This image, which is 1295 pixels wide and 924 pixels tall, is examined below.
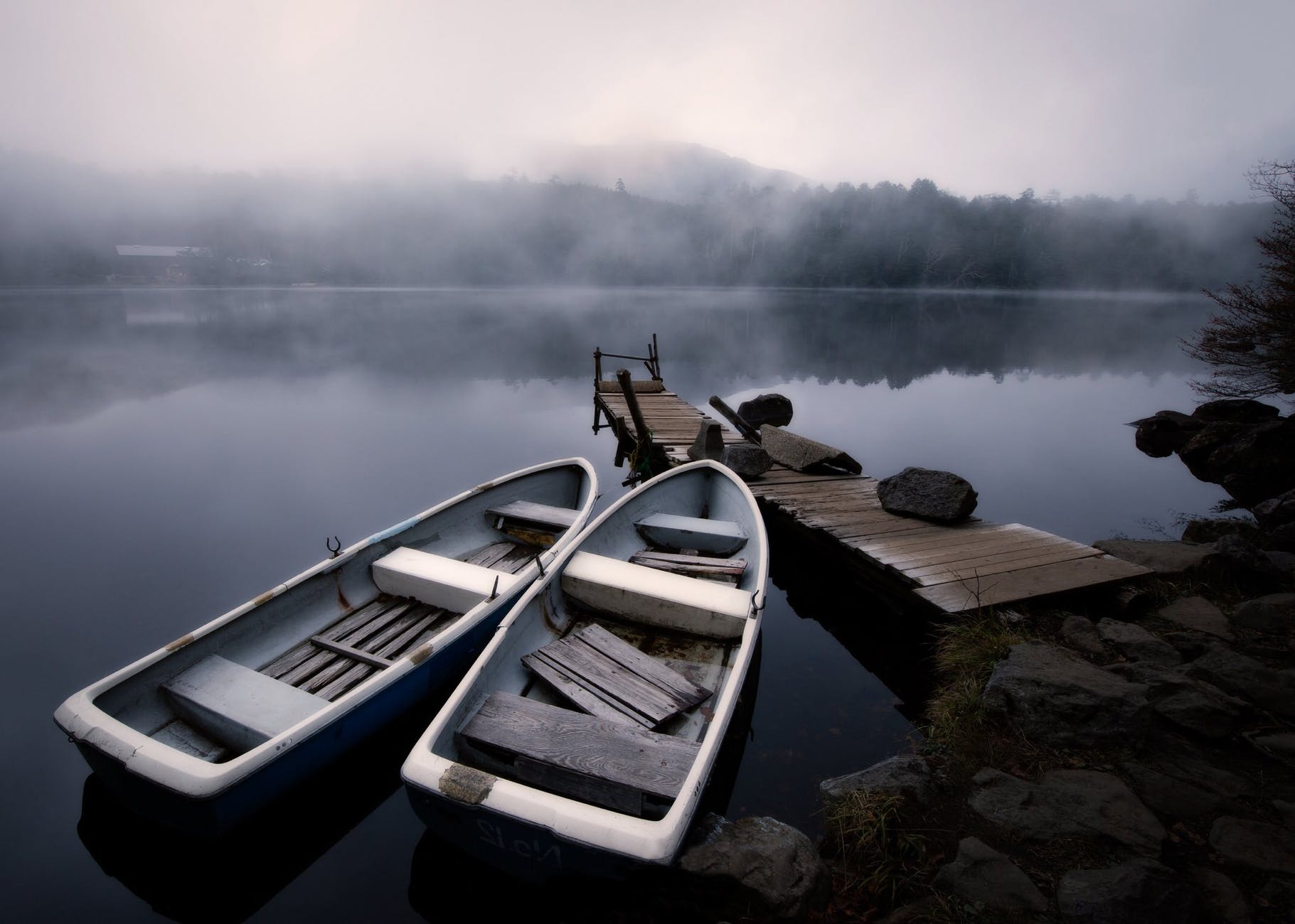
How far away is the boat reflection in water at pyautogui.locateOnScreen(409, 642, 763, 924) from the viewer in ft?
10.9

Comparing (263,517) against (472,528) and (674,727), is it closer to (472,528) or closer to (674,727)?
(472,528)

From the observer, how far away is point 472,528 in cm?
784

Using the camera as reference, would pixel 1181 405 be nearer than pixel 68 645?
No

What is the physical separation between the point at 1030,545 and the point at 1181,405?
24.2 meters

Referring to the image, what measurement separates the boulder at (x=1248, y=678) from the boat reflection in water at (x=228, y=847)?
6685 millimetres

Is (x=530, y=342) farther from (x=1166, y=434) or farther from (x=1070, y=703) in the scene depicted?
(x=1070, y=703)

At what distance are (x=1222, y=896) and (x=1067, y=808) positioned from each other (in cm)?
→ 73

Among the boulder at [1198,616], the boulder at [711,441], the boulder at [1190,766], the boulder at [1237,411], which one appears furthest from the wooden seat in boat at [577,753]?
the boulder at [1237,411]

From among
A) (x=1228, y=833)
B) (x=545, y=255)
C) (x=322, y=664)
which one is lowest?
(x=322, y=664)

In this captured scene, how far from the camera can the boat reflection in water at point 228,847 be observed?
4234 mm

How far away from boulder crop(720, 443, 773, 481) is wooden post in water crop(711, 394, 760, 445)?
3.56 metres

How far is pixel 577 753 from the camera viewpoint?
375 cm

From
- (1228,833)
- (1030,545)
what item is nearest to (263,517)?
(1030,545)

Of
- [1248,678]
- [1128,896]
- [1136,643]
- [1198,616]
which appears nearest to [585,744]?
[1128,896]
